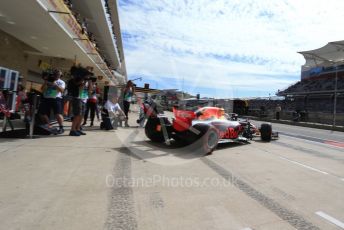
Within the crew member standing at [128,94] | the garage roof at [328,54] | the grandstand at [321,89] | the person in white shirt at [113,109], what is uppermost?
the garage roof at [328,54]

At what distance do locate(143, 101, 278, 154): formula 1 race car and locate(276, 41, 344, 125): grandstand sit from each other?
2022cm

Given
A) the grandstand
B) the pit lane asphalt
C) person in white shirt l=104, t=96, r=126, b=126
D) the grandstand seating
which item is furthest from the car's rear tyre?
the grandstand seating

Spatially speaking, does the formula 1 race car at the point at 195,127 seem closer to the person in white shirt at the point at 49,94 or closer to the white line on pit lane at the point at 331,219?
the person in white shirt at the point at 49,94

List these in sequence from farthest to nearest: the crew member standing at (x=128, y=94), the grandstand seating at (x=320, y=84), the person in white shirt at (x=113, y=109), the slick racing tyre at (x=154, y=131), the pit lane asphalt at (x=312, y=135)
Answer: the grandstand seating at (x=320, y=84), the pit lane asphalt at (x=312, y=135), the crew member standing at (x=128, y=94), the person in white shirt at (x=113, y=109), the slick racing tyre at (x=154, y=131)

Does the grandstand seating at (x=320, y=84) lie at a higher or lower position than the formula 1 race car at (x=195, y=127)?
higher

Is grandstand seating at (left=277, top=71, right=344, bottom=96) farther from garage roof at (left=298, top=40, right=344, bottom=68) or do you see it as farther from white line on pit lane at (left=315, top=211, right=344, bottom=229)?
white line on pit lane at (left=315, top=211, right=344, bottom=229)

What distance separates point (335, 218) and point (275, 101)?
37.0 meters

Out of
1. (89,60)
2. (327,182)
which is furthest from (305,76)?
(327,182)

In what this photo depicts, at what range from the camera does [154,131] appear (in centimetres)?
809

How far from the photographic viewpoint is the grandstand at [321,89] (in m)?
29.9

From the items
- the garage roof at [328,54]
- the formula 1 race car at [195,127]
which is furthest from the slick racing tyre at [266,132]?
the garage roof at [328,54]

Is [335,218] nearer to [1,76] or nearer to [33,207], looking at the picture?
[33,207]

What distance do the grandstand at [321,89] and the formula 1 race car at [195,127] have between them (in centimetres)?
2022

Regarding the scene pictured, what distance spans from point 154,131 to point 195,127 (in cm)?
129
